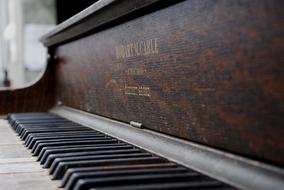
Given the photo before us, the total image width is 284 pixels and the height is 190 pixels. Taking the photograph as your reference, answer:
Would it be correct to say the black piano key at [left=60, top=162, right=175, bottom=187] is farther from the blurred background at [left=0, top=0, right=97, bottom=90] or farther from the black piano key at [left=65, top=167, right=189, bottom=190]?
the blurred background at [left=0, top=0, right=97, bottom=90]

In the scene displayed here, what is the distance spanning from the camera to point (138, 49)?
4.29 feet

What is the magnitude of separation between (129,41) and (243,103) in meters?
0.63

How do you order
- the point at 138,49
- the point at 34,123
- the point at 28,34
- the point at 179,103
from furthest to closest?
the point at 28,34
the point at 34,123
the point at 138,49
the point at 179,103

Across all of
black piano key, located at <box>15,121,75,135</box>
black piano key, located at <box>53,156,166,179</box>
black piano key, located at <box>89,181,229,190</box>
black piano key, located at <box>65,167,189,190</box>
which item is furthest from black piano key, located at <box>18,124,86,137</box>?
black piano key, located at <box>89,181,229,190</box>

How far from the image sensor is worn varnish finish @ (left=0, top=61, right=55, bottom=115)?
2.55 m

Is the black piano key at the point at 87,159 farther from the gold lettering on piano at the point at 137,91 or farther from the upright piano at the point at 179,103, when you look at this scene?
the gold lettering on piano at the point at 137,91

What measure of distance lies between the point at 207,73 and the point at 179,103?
0.52ft

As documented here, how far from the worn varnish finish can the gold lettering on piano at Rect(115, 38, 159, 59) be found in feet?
3.93

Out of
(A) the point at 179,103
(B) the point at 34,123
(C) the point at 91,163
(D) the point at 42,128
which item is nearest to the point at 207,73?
(A) the point at 179,103

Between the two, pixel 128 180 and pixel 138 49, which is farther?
pixel 138 49

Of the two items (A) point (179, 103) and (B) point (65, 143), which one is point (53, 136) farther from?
(A) point (179, 103)

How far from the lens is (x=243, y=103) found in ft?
2.63

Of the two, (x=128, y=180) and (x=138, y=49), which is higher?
(x=138, y=49)

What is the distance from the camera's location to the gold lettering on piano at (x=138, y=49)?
120 centimetres
